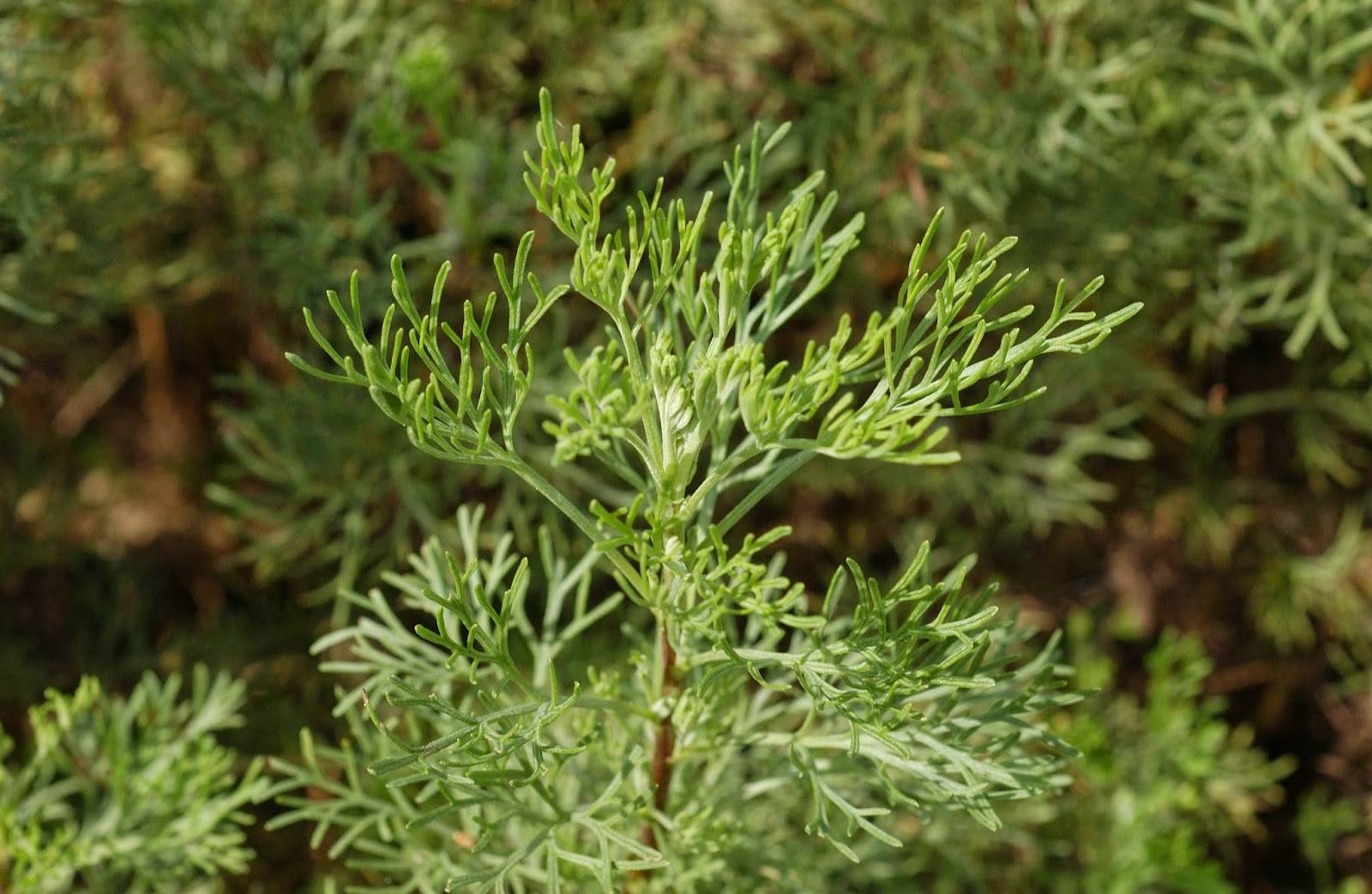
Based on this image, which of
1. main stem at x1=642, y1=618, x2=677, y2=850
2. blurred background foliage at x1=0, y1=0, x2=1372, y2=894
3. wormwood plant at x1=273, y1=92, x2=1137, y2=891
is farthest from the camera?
blurred background foliage at x1=0, y1=0, x2=1372, y2=894

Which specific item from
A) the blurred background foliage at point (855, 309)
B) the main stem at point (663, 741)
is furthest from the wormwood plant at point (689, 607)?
the blurred background foliage at point (855, 309)

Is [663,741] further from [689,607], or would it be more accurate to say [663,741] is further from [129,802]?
[129,802]

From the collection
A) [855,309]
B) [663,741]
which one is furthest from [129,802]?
[855,309]

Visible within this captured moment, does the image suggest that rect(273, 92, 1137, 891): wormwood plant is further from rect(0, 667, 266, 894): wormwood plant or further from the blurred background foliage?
the blurred background foliage

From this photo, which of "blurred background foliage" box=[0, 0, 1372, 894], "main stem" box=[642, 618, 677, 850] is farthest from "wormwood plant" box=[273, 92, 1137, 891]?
"blurred background foliage" box=[0, 0, 1372, 894]

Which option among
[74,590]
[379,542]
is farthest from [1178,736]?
[74,590]

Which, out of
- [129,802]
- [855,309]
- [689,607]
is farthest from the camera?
[855,309]

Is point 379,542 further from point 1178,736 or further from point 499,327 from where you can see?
point 1178,736
